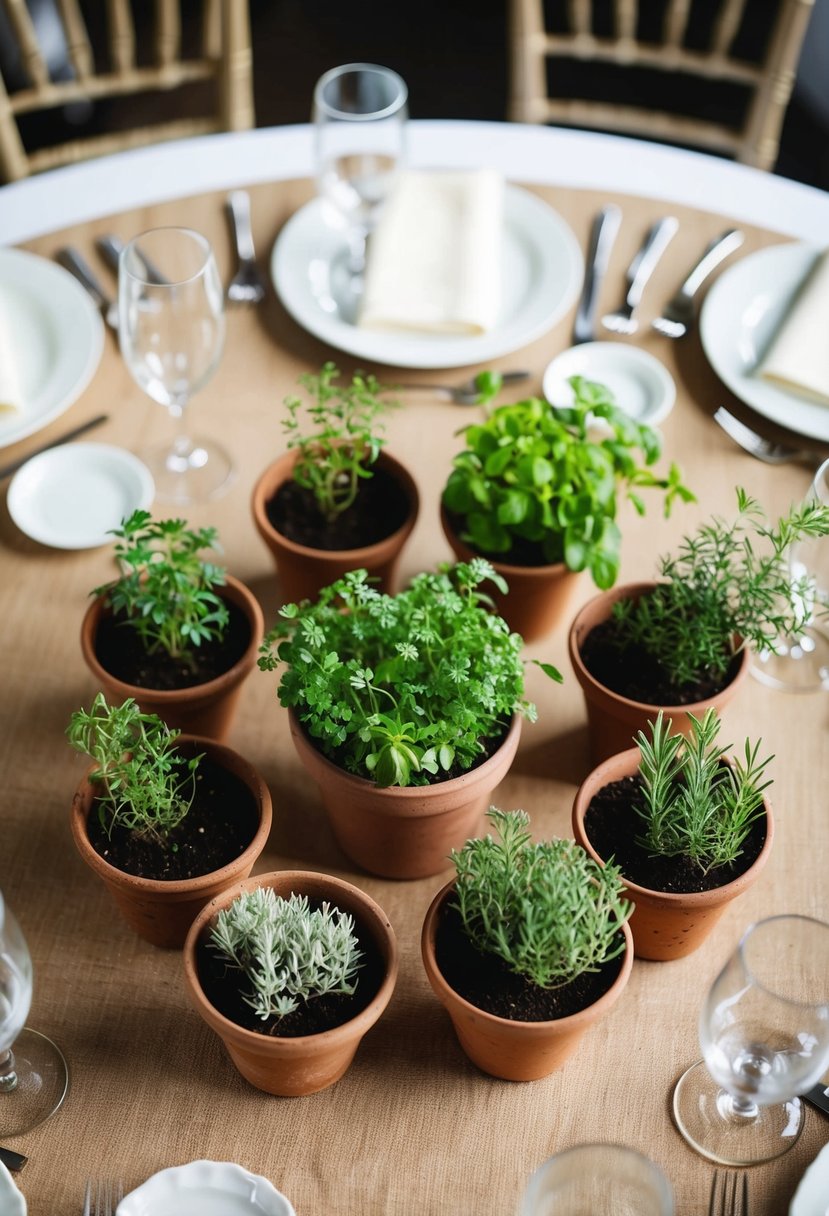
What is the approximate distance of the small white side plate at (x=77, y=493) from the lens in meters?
1.54

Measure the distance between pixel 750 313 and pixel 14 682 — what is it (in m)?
1.11

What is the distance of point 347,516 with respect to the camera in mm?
1489

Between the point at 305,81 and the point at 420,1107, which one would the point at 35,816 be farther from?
the point at 305,81

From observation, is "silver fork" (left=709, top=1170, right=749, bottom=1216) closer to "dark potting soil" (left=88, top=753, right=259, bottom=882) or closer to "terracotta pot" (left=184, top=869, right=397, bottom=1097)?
"terracotta pot" (left=184, top=869, right=397, bottom=1097)

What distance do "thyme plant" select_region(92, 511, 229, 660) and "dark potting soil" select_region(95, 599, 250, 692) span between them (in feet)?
0.04

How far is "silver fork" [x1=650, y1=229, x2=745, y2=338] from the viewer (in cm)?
177

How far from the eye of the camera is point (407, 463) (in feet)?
5.37

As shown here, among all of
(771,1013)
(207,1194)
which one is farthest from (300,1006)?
(771,1013)

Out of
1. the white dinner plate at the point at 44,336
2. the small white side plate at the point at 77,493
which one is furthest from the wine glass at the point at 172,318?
the white dinner plate at the point at 44,336

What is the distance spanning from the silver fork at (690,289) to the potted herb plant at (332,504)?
1.63 ft

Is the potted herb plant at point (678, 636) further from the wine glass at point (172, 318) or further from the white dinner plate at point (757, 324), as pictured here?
the wine glass at point (172, 318)

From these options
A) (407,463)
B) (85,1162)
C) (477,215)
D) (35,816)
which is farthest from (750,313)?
(85,1162)

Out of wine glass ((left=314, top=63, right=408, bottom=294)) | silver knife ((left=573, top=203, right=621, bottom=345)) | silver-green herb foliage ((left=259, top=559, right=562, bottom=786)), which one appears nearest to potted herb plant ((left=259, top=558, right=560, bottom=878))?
silver-green herb foliage ((left=259, top=559, right=562, bottom=786))

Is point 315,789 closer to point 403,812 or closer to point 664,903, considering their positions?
point 403,812
